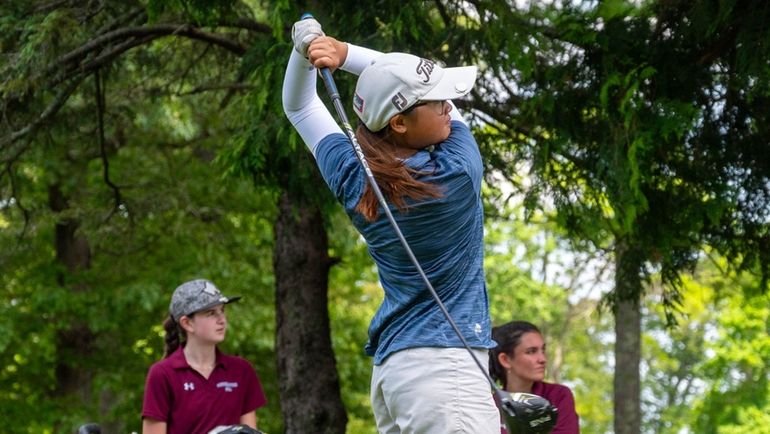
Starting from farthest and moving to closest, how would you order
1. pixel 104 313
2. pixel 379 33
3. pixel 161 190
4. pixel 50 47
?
1. pixel 104 313
2. pixel 161 190
3. pixel 50 47
4. pixel 379 33

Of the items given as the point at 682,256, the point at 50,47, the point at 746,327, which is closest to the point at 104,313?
the point at 50,47

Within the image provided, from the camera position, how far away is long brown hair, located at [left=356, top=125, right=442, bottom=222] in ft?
10.9

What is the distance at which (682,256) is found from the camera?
793 cm

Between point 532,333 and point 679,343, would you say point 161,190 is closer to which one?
point 532,333

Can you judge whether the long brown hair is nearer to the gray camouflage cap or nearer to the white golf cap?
the white golf cap

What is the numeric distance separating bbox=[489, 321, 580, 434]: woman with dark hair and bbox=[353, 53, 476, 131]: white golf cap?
2684 mm

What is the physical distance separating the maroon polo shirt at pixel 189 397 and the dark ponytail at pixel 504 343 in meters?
1.34

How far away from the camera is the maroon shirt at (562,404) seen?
5.69 metres

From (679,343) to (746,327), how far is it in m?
17.2

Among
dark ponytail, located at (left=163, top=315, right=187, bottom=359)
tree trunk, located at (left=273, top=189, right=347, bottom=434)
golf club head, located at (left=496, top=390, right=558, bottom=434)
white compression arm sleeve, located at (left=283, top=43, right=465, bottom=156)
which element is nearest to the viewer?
golf club head, located at (left=496, top=390, right=558, bottom=434)

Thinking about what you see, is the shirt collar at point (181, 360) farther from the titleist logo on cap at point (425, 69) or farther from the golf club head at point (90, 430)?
the titleist logo on cap at point (425, 69)

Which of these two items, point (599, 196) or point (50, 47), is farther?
point (50, 47)

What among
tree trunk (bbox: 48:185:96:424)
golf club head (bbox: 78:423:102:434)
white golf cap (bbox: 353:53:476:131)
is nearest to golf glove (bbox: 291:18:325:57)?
white golf cap (bbox: 353:53:476:131)

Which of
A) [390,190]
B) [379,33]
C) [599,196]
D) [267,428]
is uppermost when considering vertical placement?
[379,33]
